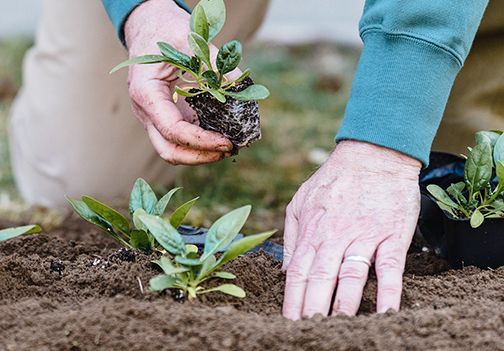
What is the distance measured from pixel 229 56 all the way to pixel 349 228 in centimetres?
41

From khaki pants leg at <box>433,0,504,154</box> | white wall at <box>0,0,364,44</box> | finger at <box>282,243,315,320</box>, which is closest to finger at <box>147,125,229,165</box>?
finger at <box>282,243,315,320</box>

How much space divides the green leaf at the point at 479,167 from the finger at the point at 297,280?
40 centimetres

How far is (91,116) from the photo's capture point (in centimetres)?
329

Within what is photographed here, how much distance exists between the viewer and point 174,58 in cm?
161

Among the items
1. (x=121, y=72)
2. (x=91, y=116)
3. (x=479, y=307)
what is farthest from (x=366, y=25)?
(x=91, y=116)

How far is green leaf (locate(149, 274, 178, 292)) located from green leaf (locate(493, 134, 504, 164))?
0.77m

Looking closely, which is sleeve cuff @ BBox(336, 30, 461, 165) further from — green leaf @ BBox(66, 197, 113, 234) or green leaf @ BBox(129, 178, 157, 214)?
green leaf @ BBox(66, 197, 113, 234)

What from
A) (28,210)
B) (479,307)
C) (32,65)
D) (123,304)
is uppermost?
(32,65)

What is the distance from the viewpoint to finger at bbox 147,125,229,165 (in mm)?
1725

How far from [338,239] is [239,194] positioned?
1.86m

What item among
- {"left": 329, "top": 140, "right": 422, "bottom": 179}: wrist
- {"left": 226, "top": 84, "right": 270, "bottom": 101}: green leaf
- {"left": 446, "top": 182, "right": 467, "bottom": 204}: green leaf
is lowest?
{"left": 446, "top": 182, "right": 467, "bottom": 204}: green leaf

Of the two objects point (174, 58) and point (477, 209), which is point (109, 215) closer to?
point (174, 58)

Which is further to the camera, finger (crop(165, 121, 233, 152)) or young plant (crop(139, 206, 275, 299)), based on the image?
finger (crop(165, 121, 233, 152))

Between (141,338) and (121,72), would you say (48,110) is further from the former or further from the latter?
(141,338)
